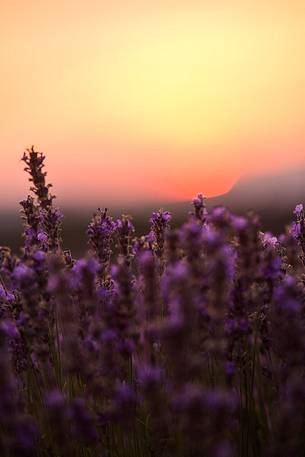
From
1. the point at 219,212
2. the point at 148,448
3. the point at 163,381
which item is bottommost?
the point at 148,448

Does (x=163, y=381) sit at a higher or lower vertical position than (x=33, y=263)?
lower

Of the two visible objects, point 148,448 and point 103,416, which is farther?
point 148,448

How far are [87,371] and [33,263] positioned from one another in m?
0.64

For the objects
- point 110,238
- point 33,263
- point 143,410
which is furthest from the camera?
point 110,238

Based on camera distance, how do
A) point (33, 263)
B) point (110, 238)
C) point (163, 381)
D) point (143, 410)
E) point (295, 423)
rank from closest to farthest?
point (295, 423)
point (33, 263)
point (163, 381)
point (143, 410)
point (110, 238)

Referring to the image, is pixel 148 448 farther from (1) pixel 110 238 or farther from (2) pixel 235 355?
(1) pixel 110 238

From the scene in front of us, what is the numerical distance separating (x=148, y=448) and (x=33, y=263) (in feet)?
4.26

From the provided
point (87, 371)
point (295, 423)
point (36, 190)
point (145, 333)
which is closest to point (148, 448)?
point (145, 333)

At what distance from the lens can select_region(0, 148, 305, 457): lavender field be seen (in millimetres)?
1895

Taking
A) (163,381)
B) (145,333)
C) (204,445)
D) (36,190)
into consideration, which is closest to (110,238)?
(36,190)

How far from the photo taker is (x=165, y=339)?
6.02 feet

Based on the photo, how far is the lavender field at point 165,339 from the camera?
1895 millimetres

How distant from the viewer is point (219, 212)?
103 inches

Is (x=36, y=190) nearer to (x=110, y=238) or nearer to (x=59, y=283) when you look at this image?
(x=110, y=238)
